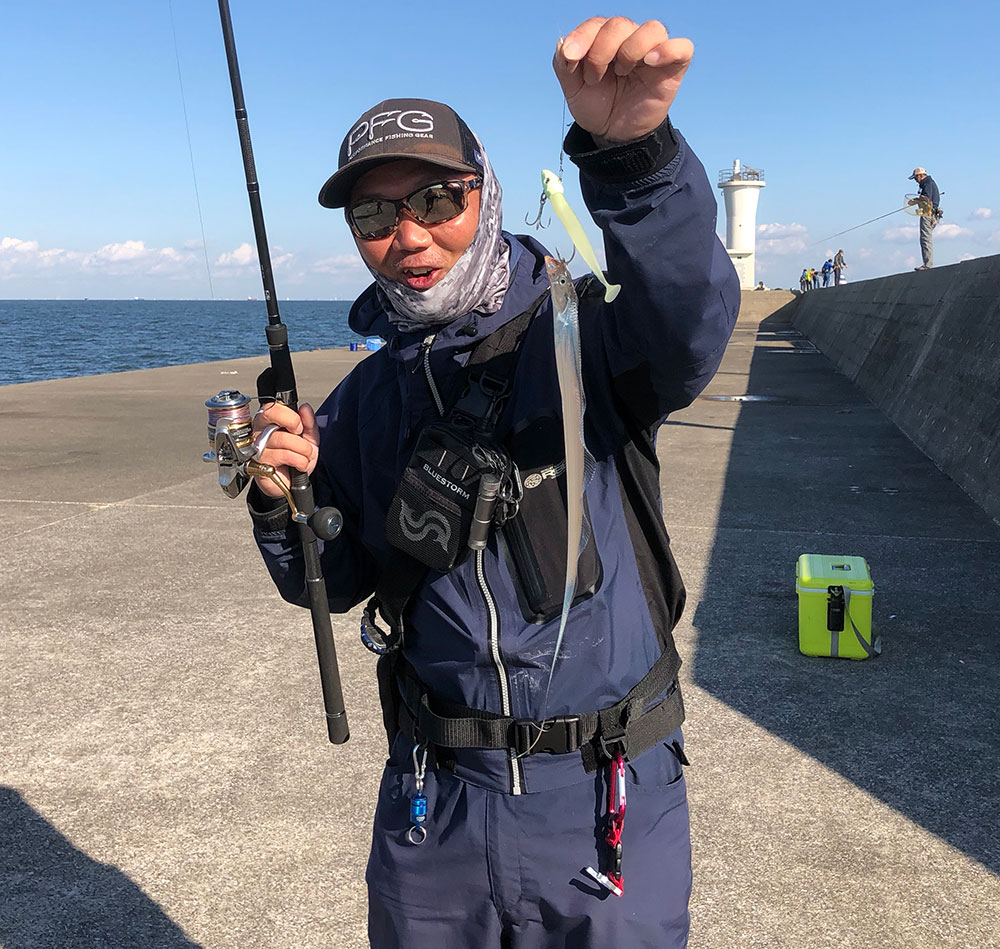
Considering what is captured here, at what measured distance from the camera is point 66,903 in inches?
127

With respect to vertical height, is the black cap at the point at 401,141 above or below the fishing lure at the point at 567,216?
above

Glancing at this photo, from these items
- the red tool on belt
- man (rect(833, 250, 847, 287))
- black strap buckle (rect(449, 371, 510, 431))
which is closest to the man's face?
black strap buckle (rect(449, 371, 510, 431))

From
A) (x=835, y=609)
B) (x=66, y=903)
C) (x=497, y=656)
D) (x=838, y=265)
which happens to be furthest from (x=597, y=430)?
(x=838, y=265)

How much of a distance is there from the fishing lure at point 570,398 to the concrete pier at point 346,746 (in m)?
0.57

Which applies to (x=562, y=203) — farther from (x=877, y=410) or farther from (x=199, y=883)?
(x=877, y=410)

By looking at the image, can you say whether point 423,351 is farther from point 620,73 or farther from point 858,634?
point 858,634

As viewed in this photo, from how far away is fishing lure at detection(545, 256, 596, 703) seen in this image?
1575 millimetres

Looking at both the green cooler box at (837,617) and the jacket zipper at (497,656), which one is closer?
the jacket zipper at (497,656)

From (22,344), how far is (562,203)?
263ft

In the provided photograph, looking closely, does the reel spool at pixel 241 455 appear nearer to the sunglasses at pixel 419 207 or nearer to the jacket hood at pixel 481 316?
the jacket hood at pixel 481 316

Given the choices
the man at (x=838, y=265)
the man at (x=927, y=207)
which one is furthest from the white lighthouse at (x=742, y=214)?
the man at (x=927, y=207)

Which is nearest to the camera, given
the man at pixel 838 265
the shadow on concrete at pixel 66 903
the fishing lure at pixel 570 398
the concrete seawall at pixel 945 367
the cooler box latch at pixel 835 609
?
the fishing lure at pixel 570 398

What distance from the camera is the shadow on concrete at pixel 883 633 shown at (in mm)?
3865

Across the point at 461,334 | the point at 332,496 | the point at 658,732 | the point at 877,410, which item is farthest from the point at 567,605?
the point at 877,410
